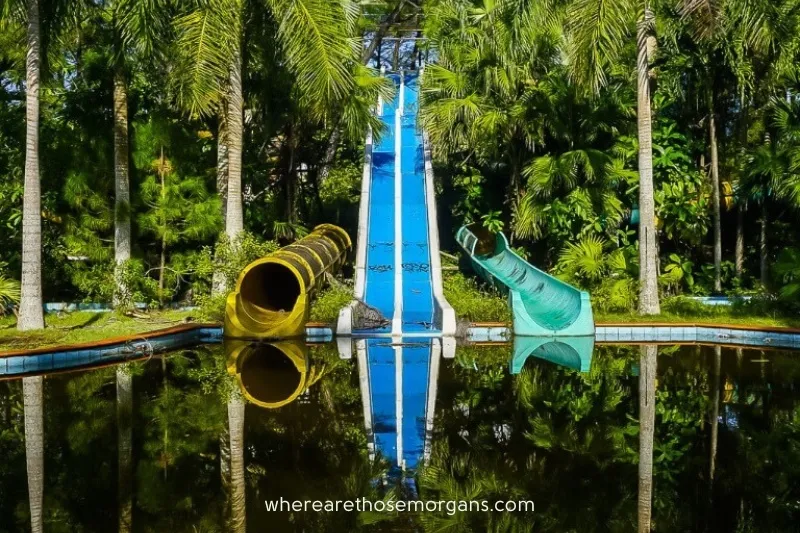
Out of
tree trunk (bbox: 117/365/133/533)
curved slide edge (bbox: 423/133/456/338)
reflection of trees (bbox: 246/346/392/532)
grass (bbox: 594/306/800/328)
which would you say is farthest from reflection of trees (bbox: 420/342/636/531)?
grass (bbox: 594/306/800/328)

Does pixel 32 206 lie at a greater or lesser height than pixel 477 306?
greater

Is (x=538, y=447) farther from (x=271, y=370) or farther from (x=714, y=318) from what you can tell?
(x=714, y=318)

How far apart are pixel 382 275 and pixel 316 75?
197 inches

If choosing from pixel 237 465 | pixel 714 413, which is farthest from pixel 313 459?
pixel 714 413

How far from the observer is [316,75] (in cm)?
1464

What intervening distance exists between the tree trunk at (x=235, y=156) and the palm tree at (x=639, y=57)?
17.8 feet

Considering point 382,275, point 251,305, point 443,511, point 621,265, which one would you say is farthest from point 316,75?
point 443,511

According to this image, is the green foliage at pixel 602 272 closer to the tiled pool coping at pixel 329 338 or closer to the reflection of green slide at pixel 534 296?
the reflection of green slide at pixel 534 296

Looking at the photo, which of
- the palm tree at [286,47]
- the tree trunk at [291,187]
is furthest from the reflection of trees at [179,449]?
the tree trunk at [291,187]

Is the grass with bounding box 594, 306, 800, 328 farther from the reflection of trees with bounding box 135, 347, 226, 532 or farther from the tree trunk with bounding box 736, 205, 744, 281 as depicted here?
the reflection of trees with bounding box 135, 347, 226, 532

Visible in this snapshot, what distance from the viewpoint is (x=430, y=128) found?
19891 millimetres

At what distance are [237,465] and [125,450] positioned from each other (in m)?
1.07

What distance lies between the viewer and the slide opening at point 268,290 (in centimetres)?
1590

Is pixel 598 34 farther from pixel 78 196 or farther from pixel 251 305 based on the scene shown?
pixel 78 196
